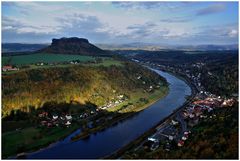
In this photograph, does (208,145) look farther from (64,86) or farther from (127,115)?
(64,86)

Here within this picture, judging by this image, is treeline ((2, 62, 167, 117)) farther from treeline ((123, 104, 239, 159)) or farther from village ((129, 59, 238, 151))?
treeline ((123, 104, 239, 159))

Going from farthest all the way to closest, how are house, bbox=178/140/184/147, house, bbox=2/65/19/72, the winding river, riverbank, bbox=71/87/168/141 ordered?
1. house, bbox=2/65/19/72
2. riverbank, bbox=71/87/168/141
3. house, bbox=178/140/184/147
4. the winding river

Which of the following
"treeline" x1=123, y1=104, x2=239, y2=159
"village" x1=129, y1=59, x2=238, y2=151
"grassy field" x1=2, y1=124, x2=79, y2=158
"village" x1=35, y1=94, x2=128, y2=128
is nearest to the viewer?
"treeline" x1=123, y1=104, x2=239, y2=159

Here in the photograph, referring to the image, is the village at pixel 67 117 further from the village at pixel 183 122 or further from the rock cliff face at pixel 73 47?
the rock cliff face at pixel 73 47

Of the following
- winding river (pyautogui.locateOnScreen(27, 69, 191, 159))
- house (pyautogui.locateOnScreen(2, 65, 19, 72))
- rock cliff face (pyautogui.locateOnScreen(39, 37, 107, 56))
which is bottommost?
winding river (pyautogui.locateOnScreen(27, 69, 191, 159))

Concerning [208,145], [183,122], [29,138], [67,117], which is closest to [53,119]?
[67,117]

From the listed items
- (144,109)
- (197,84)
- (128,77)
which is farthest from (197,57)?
(144,109)

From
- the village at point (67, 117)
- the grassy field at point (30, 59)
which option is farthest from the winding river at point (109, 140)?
the grassy field at point (30, 59)

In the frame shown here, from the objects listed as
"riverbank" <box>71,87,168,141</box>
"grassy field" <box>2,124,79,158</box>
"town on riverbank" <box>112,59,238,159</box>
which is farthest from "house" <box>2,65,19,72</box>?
"town on riverbank" <box>112,59,238,159</box>
